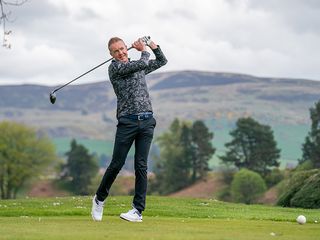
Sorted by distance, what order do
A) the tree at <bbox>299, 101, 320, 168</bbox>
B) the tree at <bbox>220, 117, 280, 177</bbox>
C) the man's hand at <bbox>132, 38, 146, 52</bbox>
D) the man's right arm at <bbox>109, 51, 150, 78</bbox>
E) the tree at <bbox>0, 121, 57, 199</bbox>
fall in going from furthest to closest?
1. the tree at <bbox>0, 121, 57, 199</bbox>
2. the tree at <bbox>220, 117, 280, 177</bbox>
3. the tree at <bbox>299, 101, 320, 168</bbox>
4. the man's hand at <bbox>132, 38, 146, 52</bbox>
5. the man's right arm at <bbox>109, 51, 150, 78</bbox>

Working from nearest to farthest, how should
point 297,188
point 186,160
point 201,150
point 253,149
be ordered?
point 297,188, point 253,149, point 186,160, point 201,150

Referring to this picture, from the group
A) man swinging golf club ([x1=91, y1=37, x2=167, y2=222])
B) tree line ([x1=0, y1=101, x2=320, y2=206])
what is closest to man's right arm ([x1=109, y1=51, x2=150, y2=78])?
man swinging golf club ([x1=91, y1=37, x2=167, y2=222])

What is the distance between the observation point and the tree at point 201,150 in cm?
12825

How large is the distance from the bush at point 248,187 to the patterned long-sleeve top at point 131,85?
87.0m

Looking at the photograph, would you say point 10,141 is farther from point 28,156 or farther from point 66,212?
point 66,212

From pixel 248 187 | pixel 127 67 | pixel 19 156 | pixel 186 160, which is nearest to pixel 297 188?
pixel 127 67

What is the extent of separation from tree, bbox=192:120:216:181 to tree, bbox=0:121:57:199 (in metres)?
24.0

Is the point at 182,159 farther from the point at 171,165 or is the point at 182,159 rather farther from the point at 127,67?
the point at 127,67

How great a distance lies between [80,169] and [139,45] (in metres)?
115

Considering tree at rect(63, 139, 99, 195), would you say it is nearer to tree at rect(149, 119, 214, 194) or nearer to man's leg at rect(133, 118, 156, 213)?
tree at rect(149, 119, 214, 194)

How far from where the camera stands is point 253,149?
116 metres

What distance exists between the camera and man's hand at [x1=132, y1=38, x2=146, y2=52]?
13609 mm

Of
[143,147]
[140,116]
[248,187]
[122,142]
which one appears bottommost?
[248,187]

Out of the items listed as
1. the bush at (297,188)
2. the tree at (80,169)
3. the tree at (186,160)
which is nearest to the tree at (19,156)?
the tree at (80,169)
